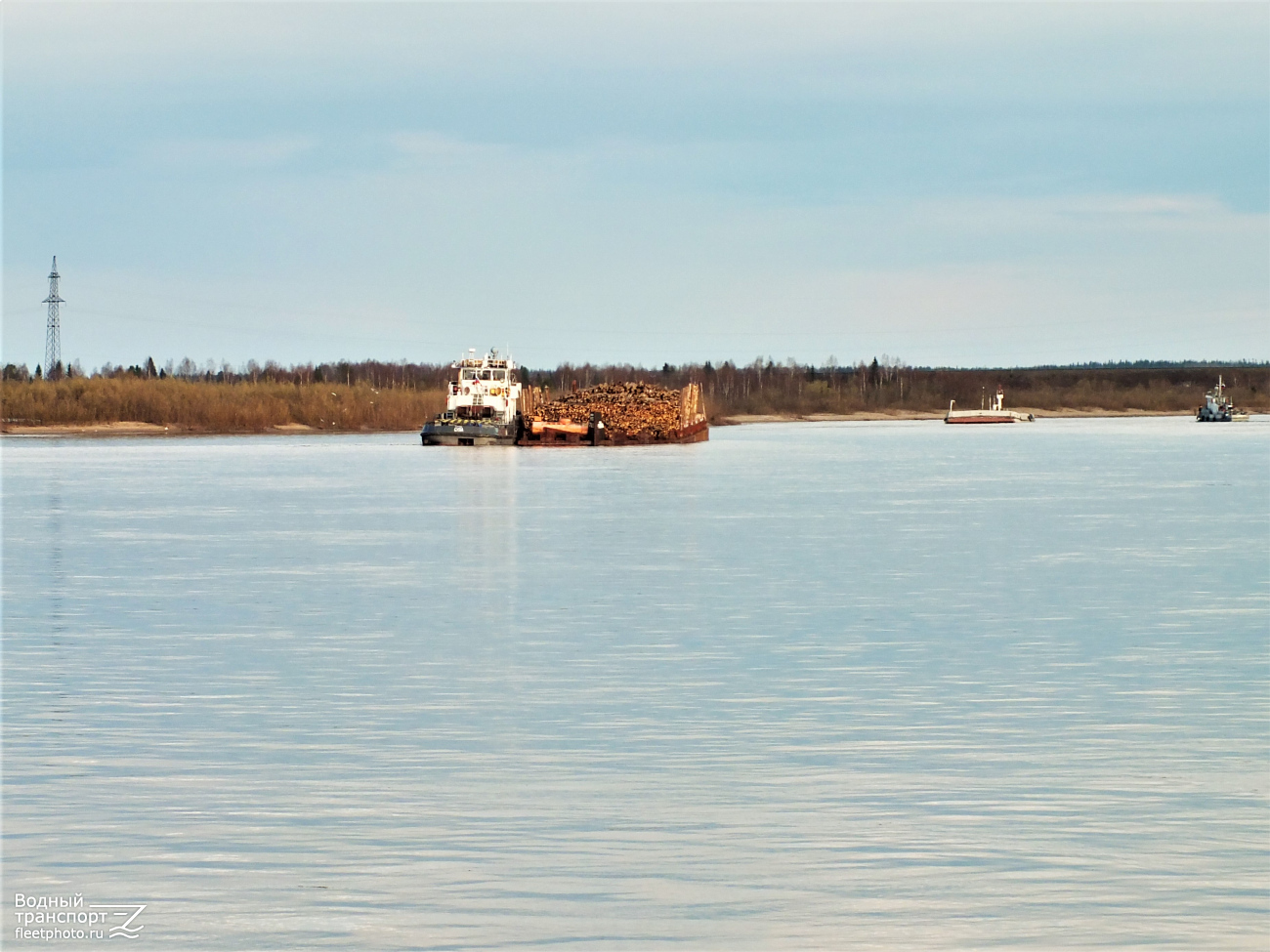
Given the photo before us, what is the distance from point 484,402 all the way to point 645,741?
336ft

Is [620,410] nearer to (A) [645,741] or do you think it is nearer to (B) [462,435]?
(B) [462,435]

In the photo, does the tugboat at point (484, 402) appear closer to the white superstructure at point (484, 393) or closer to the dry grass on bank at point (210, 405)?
the white superstructure at point (484, 393)

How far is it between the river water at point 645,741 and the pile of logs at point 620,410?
85.5m

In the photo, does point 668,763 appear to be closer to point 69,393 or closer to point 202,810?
point 202,810

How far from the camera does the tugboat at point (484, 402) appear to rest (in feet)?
373

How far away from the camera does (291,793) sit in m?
12.2

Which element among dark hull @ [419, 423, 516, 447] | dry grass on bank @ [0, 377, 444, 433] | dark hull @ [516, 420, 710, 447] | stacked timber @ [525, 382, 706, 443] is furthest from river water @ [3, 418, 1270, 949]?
dry grass on bank @ [0, 377, 444, 433]

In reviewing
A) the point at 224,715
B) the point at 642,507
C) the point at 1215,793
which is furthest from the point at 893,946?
the point at 642,507

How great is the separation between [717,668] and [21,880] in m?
9.61

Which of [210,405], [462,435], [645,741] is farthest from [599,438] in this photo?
[645,741]

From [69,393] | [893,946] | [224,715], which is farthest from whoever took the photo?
[69,393]

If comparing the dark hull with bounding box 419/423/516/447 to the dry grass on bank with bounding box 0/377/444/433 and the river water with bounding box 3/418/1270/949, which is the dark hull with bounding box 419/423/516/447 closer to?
the dry grass on bank with bounding box 0/377/444/433

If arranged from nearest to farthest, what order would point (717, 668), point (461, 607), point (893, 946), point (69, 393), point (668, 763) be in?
point (893, 946), point (668, 763), point (717, 668), point (461, 607), point (69, 393)

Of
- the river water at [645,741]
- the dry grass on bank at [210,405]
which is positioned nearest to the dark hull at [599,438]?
the dry grass on bank at [210,405]
